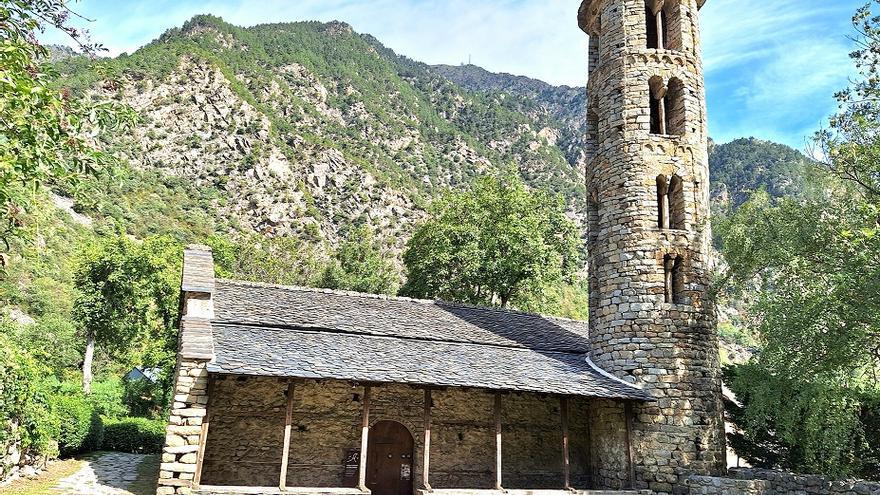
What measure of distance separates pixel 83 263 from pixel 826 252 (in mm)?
29397

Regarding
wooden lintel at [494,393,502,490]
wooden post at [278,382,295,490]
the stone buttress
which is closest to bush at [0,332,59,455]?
the stone buttress

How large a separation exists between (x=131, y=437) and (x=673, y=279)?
18110 millimetres

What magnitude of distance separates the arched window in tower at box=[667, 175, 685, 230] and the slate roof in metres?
4.38

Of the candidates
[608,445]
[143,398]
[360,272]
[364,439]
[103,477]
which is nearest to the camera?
[364,439]

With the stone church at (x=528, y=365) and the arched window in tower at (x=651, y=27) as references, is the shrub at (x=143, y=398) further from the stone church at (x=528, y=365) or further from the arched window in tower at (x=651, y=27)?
the arched window in tower at (x=651, y=27)

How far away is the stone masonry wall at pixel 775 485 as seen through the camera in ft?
39.8

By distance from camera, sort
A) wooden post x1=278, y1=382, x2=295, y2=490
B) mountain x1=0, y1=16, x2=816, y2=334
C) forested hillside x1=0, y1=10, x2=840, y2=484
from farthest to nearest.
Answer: mountain x1=0, y1=16, x2=816, y2=334
forested hillside x1=0, y1=10, x2=840, y2=484
wooden post x1=278, y1=382, x2=295, y2=490

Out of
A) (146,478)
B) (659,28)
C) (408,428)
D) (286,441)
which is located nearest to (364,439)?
(286,441)

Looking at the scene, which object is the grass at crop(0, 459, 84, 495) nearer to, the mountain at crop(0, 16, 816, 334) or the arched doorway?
the arched doorway

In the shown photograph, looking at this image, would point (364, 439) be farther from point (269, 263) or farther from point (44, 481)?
point (269, 263)

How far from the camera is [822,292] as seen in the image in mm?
12328

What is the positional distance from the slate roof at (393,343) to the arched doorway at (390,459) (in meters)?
2.18

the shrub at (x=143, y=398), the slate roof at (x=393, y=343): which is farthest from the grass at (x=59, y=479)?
the shrub at (x=143, y=398)

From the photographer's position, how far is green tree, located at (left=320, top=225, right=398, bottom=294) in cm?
3991
